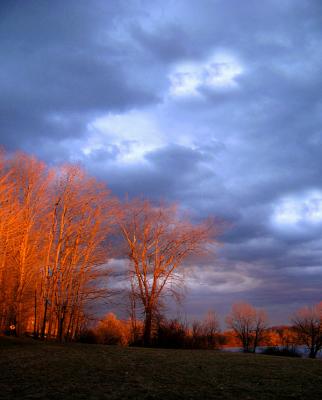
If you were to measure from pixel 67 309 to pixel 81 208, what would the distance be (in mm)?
5450

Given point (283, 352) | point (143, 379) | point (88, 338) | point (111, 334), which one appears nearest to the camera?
point (143, 379)

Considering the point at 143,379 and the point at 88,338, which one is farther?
the point at 88,338

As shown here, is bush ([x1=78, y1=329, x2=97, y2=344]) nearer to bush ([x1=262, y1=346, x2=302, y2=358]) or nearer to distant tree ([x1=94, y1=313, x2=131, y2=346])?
distant tree ([x1=94, y1=313, x2=131, y2=346])

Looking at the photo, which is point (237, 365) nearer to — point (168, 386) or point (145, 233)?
point (168, 386)

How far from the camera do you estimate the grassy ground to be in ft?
21.0

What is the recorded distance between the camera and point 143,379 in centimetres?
777

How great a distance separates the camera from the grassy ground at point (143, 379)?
6.40 meters

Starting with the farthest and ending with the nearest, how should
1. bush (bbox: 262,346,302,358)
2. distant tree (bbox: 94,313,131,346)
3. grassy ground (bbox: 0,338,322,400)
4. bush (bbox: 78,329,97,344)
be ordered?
distant tree (bbox: 94,313,131,346) < bush (bbox: 78,329,97,344) < bush (bbox: 262,346,302,358) < grassy ground (bbox: 0,338,322,400)

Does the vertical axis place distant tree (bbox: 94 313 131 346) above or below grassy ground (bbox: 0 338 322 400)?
below

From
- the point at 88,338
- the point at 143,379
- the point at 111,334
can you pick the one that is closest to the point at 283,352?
the point at 88,338

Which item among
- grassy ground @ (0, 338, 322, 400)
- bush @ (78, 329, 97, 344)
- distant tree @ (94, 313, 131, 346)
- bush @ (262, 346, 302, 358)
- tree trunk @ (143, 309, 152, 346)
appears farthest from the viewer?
distant tree @ (94, 313, 131, 346)

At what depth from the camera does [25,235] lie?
750 inches

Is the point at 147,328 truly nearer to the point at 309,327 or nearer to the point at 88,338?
the point at 88,338

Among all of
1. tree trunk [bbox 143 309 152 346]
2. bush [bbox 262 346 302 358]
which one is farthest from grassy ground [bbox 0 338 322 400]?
tree trunk [bbox 143 309 152 346]
